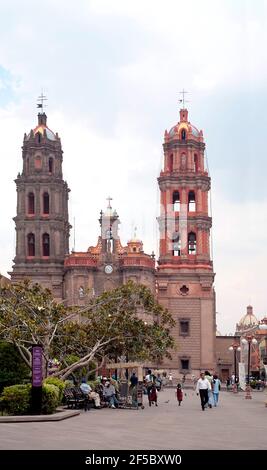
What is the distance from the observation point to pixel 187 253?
77875 mm

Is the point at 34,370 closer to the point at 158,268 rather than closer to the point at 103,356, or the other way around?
the point at 103,356

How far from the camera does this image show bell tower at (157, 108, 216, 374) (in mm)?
76125

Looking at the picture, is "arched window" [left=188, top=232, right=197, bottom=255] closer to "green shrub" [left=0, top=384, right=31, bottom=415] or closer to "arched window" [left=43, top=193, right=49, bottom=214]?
"arched window" [left=43, top=193, right=49, bottom=214]

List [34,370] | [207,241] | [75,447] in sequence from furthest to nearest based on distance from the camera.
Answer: [207,241] < [34,370] < [75,447]

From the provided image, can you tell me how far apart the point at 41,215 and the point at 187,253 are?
14206mm

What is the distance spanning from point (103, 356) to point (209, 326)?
42537mm

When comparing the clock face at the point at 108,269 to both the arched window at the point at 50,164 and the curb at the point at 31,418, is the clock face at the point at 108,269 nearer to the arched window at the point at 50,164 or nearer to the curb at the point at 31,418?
the arched window at the point at 50,164

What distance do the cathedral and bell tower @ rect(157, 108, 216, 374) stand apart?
91 mm

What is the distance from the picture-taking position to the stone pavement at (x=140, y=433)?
15023mm

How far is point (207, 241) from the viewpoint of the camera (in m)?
78.4

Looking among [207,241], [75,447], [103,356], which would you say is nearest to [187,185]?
[207,241]

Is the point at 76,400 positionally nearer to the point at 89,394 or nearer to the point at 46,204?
the point at 89,394

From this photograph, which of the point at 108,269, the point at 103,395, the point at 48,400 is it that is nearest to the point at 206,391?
the point at 103,395
